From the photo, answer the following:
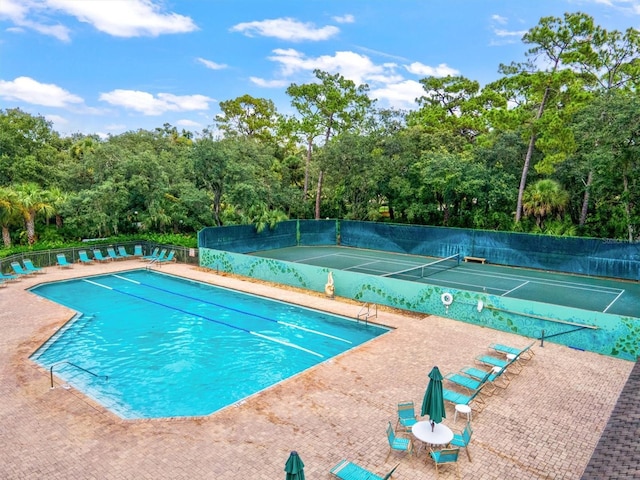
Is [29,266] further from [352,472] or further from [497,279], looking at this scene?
[497,279]

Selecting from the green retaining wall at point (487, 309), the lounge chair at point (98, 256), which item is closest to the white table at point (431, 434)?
the green retaining wall at point (487, 309)

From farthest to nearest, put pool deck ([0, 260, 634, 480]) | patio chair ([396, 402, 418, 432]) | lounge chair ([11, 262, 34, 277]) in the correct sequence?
lounge chair ([11, 262, 34, 277]), patio chair ([396, 402, 418, 432]), pool deck ([0, 260, 634, 480])

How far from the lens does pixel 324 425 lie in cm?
934

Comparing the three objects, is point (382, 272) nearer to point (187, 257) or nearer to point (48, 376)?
point (187, 257)

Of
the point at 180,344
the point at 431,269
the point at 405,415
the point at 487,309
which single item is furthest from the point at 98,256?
the point at 405,415

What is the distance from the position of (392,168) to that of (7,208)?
92.9 ft

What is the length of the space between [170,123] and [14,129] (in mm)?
26636

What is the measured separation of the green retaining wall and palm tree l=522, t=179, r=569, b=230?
751 inches

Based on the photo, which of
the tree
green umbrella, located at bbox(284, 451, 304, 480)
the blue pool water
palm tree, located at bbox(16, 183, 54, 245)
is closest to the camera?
green umbrella, located at bbox(284, 451, 304, 480)

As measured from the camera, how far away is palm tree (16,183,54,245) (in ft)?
81.5

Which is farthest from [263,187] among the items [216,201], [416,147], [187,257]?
[416,147]

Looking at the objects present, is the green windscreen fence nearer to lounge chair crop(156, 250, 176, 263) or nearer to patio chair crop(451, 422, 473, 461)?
A: lounge chair crop(156, 250, 176, 263)

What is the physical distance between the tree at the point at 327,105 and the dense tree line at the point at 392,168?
0.11 m

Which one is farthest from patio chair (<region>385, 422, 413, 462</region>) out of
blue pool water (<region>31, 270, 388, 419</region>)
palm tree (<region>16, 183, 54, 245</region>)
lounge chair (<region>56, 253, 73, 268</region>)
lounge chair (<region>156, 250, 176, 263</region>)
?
palm tree (<region>16, 183, 54, 245</region>)
